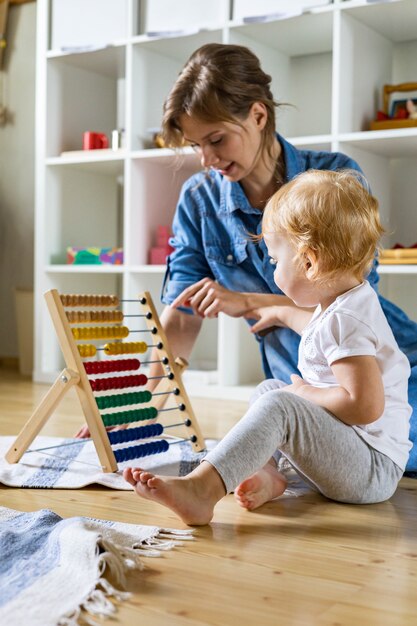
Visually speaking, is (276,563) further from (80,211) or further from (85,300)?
(80,211)

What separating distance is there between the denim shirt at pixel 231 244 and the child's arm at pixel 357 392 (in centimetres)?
59

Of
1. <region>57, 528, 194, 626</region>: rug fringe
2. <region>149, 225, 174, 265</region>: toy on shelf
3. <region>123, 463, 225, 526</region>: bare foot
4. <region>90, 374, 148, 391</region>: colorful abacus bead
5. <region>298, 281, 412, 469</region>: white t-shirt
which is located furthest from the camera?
<region>149, 225, 174, 265</region>: toy on shelf

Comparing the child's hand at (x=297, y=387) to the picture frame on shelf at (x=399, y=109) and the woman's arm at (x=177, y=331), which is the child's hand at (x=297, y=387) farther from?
the picture frame on shelf at (x=399, y=109)

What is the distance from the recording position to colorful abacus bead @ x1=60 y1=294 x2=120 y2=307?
186 cm

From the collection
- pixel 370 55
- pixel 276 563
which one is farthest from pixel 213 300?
pixel 370 55

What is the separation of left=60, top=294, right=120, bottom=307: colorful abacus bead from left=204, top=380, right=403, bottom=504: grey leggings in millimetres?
552

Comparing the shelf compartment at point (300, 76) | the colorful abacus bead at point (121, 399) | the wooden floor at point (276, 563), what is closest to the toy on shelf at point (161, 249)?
the shelf compartment at point (300, 76)

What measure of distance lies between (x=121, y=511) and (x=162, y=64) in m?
2.28

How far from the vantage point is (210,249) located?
2168 millimetres

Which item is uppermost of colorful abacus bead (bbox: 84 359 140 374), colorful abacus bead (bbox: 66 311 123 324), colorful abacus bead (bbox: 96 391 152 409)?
colorful abacus bead (bbox: 66 311 123 324)

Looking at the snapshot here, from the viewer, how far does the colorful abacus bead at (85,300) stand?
1.86 metres

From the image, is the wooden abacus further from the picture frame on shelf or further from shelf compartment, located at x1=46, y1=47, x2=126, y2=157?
shelf compartment, located at x1=46, y1=47, x2=126, y2=157

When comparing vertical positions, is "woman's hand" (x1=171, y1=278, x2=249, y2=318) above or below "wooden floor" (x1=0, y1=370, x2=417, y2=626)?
above

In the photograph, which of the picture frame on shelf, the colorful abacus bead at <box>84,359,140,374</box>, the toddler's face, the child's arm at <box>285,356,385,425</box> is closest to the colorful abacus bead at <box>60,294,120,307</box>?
the colorful abacus bead at <box>84,359,140,374</box>
